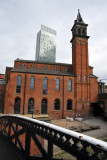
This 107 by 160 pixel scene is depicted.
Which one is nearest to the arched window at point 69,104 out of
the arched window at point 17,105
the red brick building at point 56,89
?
the red brick building at point 56,89

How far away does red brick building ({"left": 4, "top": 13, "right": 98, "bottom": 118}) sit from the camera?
2430cm

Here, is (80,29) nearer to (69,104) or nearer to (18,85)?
(69,104)

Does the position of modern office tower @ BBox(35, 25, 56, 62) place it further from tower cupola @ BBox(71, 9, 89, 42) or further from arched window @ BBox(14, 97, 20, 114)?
arched window @ BBox(14, 97, 20, 114)

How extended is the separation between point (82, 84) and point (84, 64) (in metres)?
5.80

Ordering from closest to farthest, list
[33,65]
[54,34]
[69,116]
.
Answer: [69,116] < [33,65] < [54,34]

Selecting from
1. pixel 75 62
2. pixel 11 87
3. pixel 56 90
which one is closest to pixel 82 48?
pixel 75 62

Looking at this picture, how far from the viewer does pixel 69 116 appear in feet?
84.9

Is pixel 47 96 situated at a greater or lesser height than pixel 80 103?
greater

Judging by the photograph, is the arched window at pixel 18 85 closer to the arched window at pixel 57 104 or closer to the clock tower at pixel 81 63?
the arched window at pixel 57 104

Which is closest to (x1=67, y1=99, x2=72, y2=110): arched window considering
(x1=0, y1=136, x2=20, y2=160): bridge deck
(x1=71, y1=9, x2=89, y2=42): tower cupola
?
(x1=71, y1=9, x2=89, y2=42): tower cupola

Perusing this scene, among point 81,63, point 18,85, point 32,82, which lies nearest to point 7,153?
point 18,85

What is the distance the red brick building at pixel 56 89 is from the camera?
24.3 metres

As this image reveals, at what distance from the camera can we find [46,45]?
100062 mm

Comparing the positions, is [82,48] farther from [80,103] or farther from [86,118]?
[86,118]
